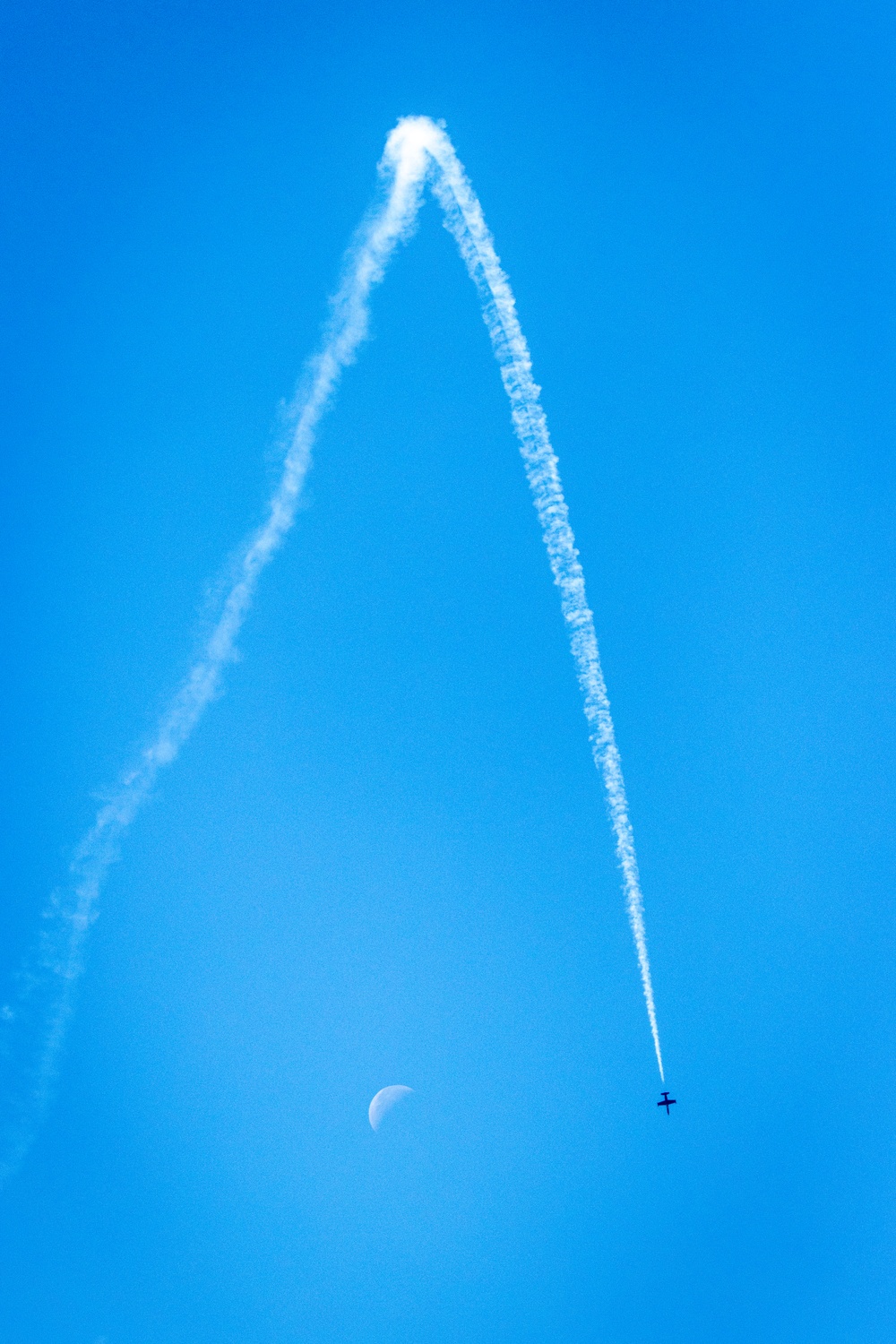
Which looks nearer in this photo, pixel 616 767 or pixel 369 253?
pixel 369 253

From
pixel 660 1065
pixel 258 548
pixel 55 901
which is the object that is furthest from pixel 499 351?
→ pixel 660 1065

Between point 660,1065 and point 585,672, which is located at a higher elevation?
point 585,672

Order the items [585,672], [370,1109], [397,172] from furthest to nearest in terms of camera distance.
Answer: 1. [370,1109]
2. [585,672]
3. [397,172]

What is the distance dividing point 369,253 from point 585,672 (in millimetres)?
12117

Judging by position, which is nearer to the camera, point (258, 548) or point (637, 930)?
point (258, 548)

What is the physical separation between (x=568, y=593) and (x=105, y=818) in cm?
1370

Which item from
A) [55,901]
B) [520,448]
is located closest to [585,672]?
[520,448]

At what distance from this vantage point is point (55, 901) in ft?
75.8

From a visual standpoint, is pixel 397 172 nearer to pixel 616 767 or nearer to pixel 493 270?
pixel 493 270

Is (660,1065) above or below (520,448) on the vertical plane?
below

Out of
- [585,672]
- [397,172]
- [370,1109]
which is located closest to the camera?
[397,172]

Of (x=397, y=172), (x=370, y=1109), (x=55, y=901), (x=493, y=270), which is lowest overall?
(x=370, y=1109)

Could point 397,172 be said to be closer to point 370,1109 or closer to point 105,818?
point 105,818

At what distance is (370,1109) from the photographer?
25.4 meters
